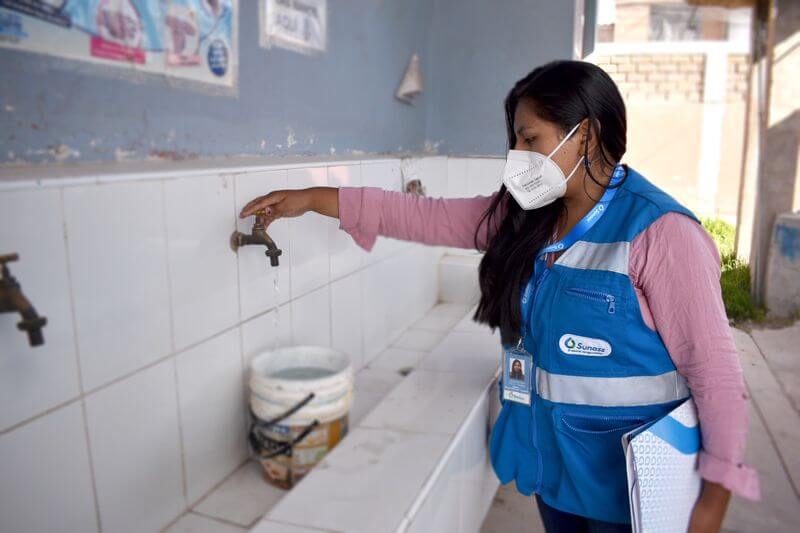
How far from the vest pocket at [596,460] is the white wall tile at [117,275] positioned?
0.78 metres

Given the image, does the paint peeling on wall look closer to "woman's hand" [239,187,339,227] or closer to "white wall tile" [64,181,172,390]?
"woman's hand" [239,187,339,227]

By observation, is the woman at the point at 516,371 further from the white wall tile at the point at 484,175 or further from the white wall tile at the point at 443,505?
the white wall tile at the point at 484,175

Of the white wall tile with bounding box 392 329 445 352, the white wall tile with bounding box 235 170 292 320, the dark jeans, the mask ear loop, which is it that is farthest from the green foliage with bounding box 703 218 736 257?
the white wall tile with bounding box 392 329 445 352

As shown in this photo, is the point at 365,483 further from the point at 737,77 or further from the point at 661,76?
the point at 737,77

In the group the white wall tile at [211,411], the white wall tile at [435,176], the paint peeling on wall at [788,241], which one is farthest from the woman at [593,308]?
the paint peeling on wall at [788,241]

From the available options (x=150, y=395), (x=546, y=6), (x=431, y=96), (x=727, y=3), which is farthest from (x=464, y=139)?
(x=727, y=3)

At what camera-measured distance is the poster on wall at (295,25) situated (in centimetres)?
153

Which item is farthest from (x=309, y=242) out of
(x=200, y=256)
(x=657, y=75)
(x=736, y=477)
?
(x=657, y=75)

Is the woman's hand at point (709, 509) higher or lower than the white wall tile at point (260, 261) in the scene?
lower

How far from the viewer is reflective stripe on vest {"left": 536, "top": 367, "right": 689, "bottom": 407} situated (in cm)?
106

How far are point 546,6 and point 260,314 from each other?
1512mm

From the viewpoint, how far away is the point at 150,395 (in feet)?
3.68

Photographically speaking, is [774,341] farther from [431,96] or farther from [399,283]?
[431,96]


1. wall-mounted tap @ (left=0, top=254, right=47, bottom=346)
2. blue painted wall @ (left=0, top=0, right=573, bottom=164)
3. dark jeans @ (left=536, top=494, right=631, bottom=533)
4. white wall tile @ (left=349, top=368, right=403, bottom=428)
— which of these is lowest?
dark jeans @ (left=536, top=494, right=631, bottom=533)
